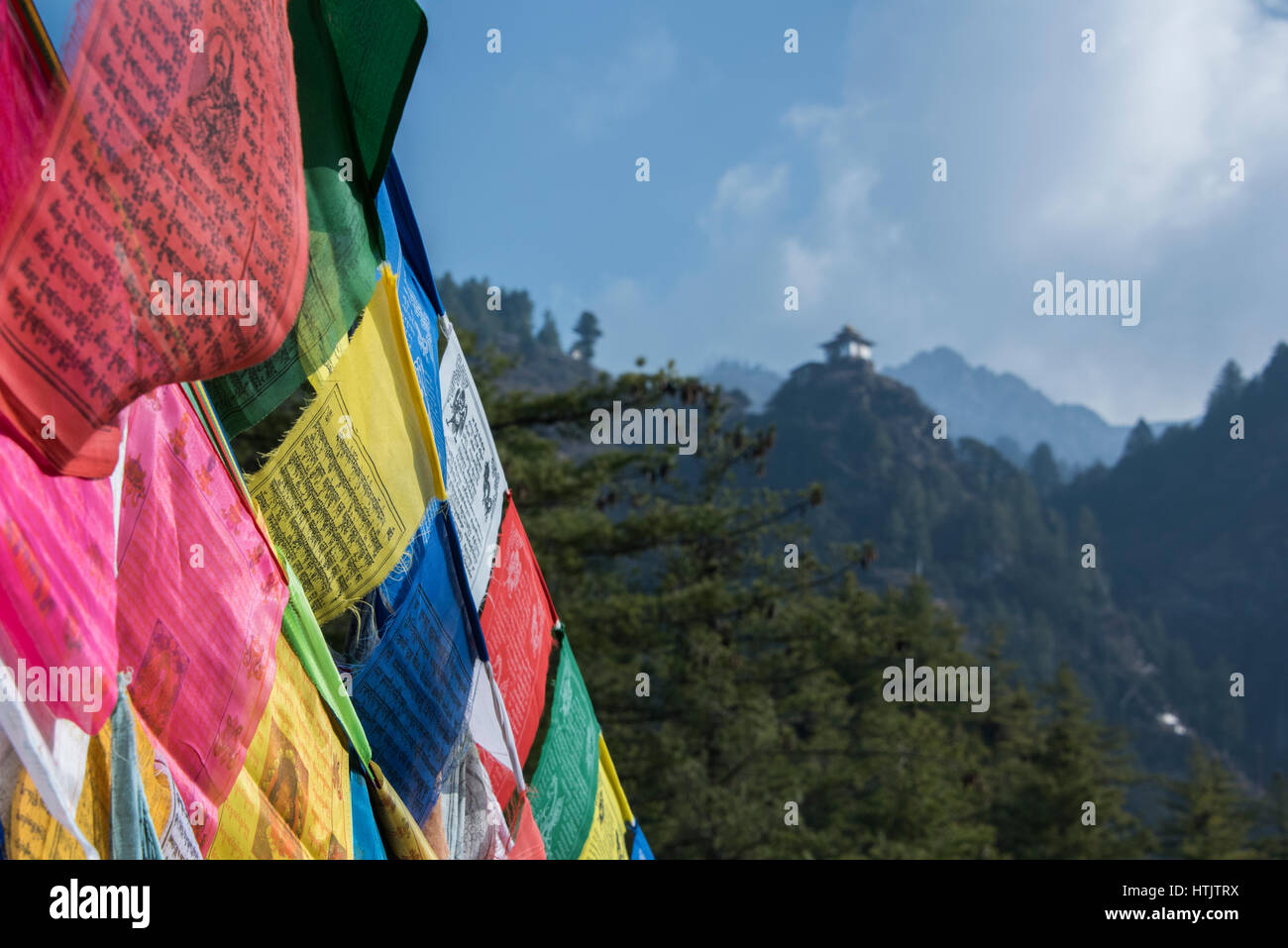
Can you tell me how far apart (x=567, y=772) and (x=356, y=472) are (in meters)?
1.63

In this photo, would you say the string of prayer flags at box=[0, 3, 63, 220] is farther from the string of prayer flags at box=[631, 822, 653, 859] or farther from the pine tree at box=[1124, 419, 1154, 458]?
the pine tree at box=[1124, 419, 1154, 458]

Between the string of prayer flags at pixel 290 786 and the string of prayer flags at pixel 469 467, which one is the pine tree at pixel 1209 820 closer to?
the string of prayer flags at pixel 469 467

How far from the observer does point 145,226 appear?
1486mm

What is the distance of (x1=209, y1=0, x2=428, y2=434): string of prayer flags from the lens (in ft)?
6.89

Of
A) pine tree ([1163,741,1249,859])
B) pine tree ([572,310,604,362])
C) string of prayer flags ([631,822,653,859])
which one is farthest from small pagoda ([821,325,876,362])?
string of prayer flags ([631,822,653,859])

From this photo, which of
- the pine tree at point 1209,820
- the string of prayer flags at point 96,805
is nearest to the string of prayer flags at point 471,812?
the string of prayer flags at point 96,805

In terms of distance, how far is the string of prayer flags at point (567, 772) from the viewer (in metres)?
3.52

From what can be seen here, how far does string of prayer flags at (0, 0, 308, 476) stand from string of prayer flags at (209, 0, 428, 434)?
286 millimetres

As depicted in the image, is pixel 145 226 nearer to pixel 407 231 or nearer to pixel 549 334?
pixel 407 231

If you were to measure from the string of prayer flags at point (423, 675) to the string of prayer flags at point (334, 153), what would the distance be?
65 centimetres

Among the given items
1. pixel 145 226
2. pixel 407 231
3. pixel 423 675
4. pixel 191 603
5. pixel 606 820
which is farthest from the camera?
pixel 606 820

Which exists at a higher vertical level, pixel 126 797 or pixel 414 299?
pixel 414 299

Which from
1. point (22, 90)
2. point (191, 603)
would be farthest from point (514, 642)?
point (22, 90)
